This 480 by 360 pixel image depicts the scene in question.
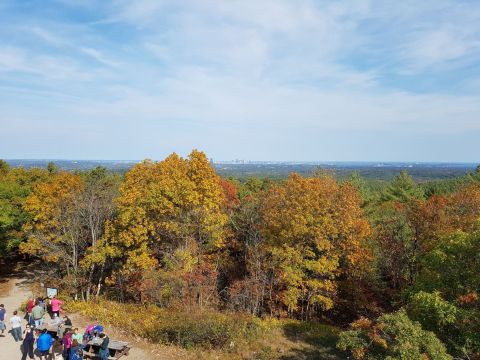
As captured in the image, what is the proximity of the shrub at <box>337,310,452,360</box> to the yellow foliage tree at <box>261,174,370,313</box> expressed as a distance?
10.9 m

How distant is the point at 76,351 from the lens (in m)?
14.0

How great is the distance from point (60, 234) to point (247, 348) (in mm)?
16070

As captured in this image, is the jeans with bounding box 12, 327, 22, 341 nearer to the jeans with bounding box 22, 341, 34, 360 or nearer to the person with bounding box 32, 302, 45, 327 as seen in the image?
the person with bounding box 32, 302, 45, 327

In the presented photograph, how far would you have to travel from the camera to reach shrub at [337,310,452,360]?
927cm

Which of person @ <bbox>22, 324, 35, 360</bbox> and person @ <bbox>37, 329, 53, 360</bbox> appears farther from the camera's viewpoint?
person @ <bbox>22, 324, 35, 360</bbox>

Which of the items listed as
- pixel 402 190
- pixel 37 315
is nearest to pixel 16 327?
pixel 37 315

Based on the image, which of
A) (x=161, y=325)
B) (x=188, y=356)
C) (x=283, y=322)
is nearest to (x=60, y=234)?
(x=161, y=325)

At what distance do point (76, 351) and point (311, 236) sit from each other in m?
14.9

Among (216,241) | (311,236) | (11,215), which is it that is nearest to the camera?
(311,236)

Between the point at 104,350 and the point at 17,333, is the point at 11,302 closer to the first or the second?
the point at 17,333

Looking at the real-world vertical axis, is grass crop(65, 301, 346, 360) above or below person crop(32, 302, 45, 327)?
below

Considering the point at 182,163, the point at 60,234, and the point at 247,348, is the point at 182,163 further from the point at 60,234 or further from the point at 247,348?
the point at 247,348

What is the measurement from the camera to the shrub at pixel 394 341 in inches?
365

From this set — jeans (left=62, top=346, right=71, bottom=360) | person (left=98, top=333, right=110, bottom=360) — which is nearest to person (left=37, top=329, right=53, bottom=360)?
jeans (left=62, top=346, right=71, bottom=360)
